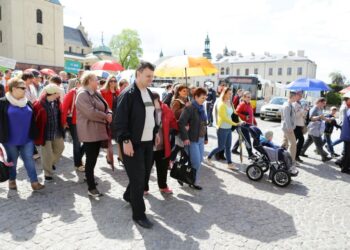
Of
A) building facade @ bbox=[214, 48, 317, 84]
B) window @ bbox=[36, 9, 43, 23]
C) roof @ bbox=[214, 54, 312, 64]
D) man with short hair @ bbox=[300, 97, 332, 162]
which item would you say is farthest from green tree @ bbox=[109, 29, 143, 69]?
man with short hair @ bbox=[300, 97, 332, 162]

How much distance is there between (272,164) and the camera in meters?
5.76

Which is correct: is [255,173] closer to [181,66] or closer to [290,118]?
[290,118]

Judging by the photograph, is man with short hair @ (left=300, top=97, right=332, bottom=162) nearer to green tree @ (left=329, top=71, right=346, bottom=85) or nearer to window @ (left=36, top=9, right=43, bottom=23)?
window @ (left=36, top=9, right=43, bottom=23)

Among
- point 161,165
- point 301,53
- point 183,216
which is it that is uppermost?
point 301,53

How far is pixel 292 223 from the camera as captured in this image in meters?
4.05

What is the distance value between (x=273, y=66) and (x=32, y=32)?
202 ft

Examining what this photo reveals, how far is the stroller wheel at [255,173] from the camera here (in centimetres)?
589

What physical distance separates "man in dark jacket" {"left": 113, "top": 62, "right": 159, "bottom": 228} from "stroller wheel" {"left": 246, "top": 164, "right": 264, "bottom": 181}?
9.49 feet

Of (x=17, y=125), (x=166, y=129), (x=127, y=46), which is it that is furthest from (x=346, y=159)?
(x=127, y=46)

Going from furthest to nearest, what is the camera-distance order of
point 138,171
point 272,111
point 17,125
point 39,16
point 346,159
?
point 39,16 < point 272,111 < point 346,159 < point 17,125 < point 138,171

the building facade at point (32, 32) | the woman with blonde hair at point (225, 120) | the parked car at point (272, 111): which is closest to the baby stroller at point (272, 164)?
the woman with blonde hair at point (225, 120)

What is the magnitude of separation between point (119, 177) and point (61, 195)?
126 cm

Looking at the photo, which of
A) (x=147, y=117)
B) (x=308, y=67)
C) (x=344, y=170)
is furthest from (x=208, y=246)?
(x=308, y=67)

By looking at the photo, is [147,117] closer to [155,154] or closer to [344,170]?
[155,154]
